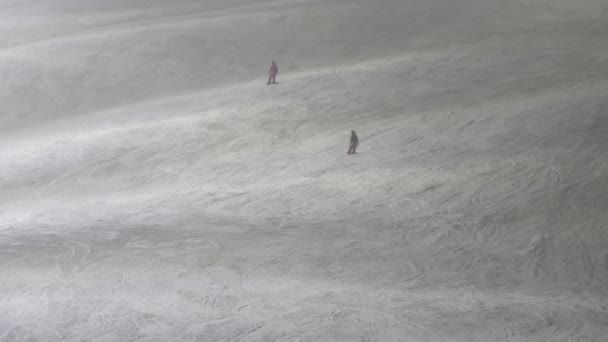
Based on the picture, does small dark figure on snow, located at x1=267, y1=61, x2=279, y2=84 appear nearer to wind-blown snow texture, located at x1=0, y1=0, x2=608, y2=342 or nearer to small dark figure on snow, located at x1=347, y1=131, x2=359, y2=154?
wind-blown snow texture, located at x1=0, y1=0, x2=608, y2=342

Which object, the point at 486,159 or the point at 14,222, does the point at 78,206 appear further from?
the point at 486,159

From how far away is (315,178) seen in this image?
15.7 meters

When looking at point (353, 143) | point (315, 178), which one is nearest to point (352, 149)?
point (353, 143)

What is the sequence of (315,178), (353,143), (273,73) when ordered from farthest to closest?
1. (273,73)
2. (353,143)
3. (315,178)

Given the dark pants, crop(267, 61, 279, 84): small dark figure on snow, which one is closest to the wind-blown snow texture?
the dark pants

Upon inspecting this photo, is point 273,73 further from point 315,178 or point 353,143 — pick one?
point 315,178

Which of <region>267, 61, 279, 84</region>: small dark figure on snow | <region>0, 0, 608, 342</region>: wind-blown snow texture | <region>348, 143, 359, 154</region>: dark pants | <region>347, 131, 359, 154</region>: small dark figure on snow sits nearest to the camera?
<region>0, 0, 608, 342</region>: wind-blown snow texture

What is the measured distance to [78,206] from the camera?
16141 millimetres

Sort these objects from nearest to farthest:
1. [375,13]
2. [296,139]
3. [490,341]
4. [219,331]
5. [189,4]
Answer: [490,341], [219,331], [296,139], [375,13], [189,4]

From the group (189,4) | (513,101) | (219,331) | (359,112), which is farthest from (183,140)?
(189,4)

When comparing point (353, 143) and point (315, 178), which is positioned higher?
point (353, 143)

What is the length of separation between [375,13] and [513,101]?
1139 centimetres

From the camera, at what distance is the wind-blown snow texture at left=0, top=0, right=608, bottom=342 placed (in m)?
10.6

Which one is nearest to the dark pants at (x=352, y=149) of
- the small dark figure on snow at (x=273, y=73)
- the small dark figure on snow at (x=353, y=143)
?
the small dark figure on snow at (x=353, y=143)
